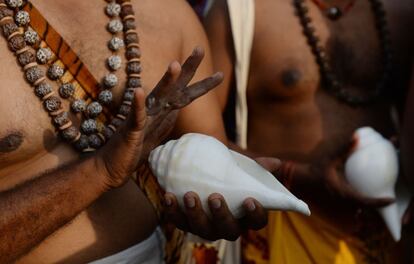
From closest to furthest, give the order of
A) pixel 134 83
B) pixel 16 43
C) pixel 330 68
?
pixel 16 43 → pixel 134 83 → pixel 330 68

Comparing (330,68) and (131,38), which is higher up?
(131,38)

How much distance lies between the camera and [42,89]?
162 cm

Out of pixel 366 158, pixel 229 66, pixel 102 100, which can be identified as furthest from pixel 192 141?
pixel 229 66

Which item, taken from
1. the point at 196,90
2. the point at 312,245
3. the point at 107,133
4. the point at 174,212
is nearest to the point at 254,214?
the point at 174,212

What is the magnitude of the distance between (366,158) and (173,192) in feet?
2.29

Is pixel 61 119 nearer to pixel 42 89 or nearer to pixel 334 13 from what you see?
pixel 42 89

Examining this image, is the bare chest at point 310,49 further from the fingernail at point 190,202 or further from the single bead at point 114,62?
the fingernail at point 190,202

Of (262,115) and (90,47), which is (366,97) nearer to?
(262,115)

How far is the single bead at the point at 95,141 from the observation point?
5.46 ft

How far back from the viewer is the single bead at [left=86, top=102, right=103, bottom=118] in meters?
1.68

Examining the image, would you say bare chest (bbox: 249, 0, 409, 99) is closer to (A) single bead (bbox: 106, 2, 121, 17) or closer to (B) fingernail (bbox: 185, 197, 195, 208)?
(A) single bead (bbox: 106, 2, 121, 17)

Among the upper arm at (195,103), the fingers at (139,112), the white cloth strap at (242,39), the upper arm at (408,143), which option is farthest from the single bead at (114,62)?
the upper arm at (408,143)

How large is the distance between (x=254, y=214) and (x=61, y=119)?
1.49 ft

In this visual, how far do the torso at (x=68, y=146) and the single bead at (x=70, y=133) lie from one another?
20mm
